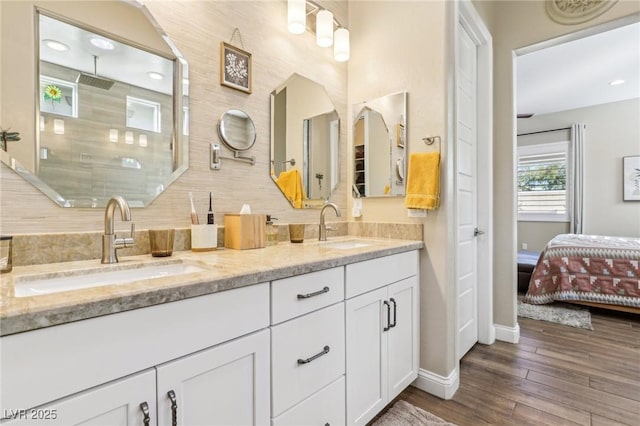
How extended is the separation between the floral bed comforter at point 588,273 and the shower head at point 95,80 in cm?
415

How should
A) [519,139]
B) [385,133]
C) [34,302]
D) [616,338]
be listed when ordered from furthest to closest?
[519,139] → [616,338] → [385,133] → [34,302]

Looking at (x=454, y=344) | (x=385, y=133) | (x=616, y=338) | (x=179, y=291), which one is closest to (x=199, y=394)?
(x=179, y=291)

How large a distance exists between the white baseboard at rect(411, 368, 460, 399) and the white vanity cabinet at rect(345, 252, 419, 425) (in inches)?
2.5

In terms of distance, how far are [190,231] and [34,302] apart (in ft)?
2.68

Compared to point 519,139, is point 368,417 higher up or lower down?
lower down

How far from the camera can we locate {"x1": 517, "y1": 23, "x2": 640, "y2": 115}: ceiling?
337 cm

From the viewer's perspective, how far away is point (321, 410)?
122cm

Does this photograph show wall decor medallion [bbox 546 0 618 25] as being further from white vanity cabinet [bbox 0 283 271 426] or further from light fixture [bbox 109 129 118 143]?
light fixture [bbox 109 129 118 143]

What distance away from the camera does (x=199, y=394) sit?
0.84 m

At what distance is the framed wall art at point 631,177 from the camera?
495cm

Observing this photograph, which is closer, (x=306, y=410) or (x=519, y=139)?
(x=306, y=410)

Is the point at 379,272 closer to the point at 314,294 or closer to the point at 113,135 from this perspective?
the point at 314,294

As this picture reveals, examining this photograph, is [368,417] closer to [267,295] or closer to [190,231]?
[267,295]

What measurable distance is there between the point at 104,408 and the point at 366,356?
41.3 inches
